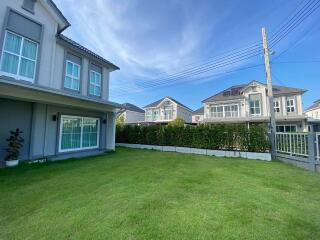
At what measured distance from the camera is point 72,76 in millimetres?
10156

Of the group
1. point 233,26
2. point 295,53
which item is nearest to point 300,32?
point 295,53

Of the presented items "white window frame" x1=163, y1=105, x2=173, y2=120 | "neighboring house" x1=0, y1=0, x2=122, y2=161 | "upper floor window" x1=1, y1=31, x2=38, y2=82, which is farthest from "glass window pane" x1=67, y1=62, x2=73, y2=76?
"white window frame" x1=163, y1=105, x2=173, y2=120

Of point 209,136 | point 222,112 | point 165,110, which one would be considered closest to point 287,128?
point 222,112

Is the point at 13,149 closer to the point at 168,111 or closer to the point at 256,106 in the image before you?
the point at 256,106

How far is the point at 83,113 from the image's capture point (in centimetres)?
1061

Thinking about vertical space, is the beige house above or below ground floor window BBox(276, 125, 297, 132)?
above

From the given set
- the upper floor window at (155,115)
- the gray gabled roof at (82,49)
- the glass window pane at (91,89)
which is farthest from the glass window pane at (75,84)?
the upper floor window at (155,115)

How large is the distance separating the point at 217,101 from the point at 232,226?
2588 cm

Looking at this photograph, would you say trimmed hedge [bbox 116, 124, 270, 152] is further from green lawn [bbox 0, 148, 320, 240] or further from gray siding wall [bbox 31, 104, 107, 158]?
gray siding wall [bbox 31, 104, 107, 158]

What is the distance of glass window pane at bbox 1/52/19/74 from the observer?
731 centimetres

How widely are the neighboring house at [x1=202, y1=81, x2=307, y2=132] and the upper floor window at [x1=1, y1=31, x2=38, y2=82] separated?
23.3 m

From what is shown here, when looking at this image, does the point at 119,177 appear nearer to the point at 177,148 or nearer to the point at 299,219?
the point at 299,219

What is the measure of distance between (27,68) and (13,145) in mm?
3617

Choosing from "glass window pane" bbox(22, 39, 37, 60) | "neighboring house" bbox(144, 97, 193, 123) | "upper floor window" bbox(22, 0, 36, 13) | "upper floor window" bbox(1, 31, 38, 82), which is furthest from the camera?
"neighboring house" bbox(144, 97, 193, 123)
